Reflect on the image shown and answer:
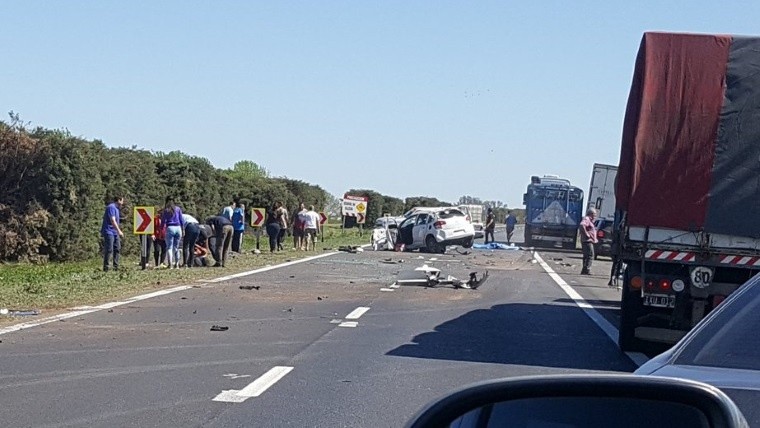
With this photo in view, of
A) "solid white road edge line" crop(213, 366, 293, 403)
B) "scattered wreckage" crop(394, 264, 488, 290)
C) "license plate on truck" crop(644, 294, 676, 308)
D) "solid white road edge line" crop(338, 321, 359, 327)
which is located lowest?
"solid white road edge line" crop(213, 366, 293, 403)

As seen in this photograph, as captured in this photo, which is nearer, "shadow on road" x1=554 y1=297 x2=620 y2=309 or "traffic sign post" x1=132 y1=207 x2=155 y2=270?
"shadow on road" x1=554 y1=297 x2=620 y2=309

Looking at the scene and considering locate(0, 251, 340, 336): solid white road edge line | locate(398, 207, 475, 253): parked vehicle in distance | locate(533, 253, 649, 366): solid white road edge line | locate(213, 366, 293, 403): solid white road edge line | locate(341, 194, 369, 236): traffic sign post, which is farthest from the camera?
locate(341, 194, 369, 236): traffic sign post

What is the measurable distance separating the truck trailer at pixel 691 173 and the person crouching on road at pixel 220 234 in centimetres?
1625

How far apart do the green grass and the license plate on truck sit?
28.1 feet

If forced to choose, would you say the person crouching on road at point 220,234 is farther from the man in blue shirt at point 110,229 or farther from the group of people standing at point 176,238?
the man in blue shirt at point 110,229

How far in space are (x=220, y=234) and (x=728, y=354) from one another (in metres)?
23.9

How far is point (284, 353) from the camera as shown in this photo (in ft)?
39.0

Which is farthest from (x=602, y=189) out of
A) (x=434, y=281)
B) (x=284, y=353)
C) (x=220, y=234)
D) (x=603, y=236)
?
(x=284, y=353)

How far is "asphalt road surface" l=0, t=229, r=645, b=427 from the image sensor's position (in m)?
8.62

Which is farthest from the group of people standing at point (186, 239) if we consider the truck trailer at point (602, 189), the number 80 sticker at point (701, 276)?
the truck trailer at point (602, 189)

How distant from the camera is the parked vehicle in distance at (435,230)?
41.8 meters

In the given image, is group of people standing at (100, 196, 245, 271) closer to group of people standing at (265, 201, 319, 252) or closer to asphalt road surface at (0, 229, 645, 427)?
asphalt road surface at (0, 229, 645, 427)

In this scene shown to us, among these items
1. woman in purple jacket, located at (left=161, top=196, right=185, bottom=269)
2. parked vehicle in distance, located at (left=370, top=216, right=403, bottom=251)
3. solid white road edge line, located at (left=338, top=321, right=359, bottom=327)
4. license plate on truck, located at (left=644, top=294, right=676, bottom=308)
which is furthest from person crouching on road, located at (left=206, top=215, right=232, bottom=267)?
license plate on truck, located at (left=644, top=294, right=676, bottom=308)

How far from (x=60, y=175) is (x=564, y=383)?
2659 cm
